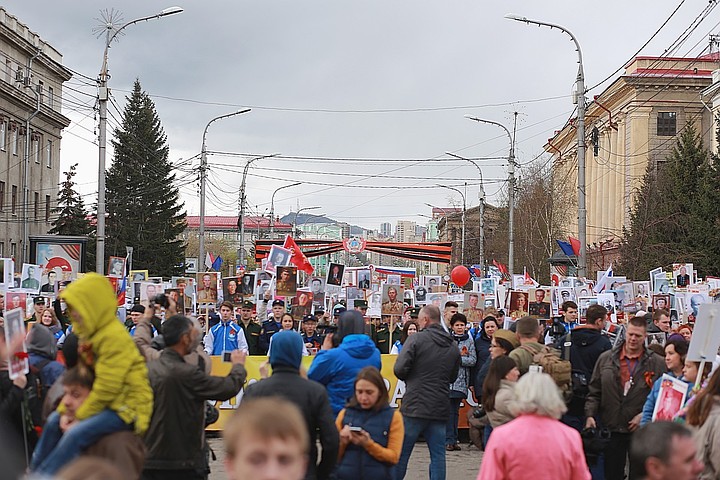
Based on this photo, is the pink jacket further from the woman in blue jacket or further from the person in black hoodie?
the person in black hoodie

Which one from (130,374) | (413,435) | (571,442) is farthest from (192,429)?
(413,435)

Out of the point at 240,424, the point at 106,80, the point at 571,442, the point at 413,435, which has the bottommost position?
the point at 413,435

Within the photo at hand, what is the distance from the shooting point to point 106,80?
88.2 ft

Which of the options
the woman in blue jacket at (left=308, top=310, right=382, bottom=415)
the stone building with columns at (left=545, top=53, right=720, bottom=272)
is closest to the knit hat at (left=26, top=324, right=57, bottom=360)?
the woman in blue jacket at (left=308, top=310, right=382, bottom=415)

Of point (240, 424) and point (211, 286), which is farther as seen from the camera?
point (211, 286)

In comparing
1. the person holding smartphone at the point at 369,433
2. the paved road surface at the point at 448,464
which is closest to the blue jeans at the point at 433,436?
the paved road surface at the point at 448,464

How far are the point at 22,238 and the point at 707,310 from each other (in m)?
60.0

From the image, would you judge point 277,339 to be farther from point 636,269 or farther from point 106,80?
point 636,269

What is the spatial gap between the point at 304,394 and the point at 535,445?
1.87m

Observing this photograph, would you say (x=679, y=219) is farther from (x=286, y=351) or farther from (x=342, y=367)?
(x=286, y=351)

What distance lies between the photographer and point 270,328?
16516mm

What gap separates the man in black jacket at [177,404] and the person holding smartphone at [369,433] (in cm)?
94

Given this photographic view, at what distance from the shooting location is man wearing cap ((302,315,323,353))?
15.2 metres

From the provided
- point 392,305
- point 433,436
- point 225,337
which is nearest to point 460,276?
point 392,305
